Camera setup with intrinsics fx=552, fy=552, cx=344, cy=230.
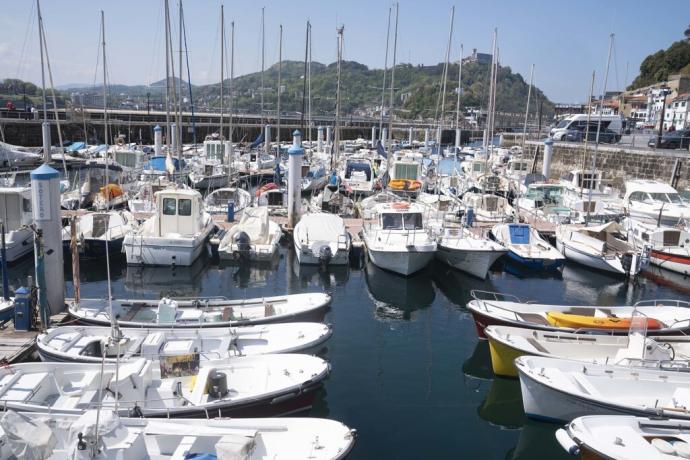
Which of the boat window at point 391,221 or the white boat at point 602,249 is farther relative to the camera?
the boat window at point 391,221

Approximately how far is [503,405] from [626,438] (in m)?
3.64

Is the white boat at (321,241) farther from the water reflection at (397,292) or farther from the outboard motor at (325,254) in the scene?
the water reflection at (397,292)

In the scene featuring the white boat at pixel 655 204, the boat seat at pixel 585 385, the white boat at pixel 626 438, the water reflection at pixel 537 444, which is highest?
the white boat at pixel 655 204

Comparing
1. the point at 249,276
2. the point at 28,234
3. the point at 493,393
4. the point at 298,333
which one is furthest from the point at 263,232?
the point at 493,393

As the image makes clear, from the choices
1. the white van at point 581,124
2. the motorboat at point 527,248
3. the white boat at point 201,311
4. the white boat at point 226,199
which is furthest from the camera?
the white van at point 581,124

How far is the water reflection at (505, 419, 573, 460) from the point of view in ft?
32.8

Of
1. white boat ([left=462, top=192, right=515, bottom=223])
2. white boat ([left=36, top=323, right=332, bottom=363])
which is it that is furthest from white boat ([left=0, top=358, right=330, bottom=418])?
white boat ([left=462, top=192, right=515, bottom=223])

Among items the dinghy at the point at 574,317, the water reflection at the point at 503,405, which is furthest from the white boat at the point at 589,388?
the dinghy at the point at 574,317

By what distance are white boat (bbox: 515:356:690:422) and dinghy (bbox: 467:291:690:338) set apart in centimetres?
203

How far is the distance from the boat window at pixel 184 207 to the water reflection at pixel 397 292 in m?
7.08

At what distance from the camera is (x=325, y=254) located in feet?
67.4

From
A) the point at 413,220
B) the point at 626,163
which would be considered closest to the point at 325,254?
the point at 413,220

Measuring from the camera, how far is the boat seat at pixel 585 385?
9.97 metres

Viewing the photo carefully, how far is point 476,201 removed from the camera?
93.4ft
